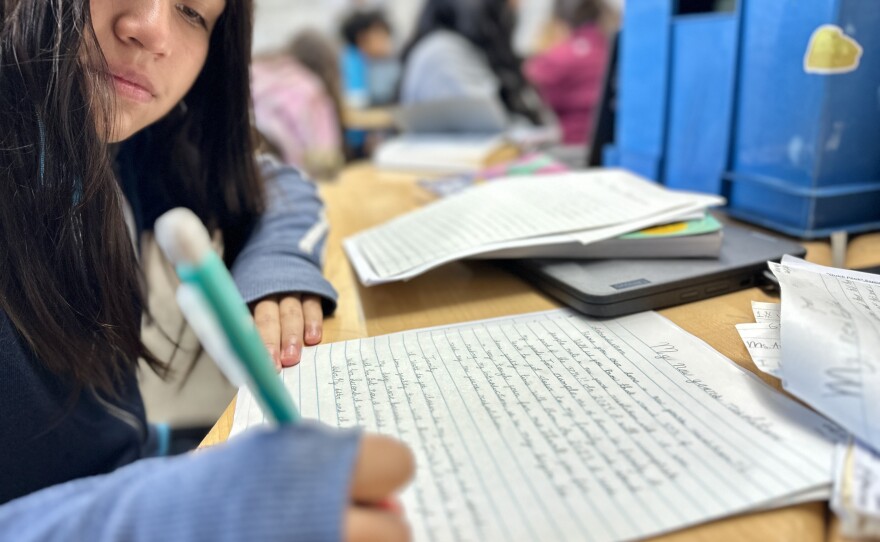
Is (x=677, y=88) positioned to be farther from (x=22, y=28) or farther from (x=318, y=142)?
(x=318, y=142)

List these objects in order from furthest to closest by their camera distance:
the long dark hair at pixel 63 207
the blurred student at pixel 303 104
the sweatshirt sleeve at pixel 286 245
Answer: the blurred student at pixel 303 104 < the sweatshirt sleeve at pixel 286 245 < the long dark hair at pixel 63 207

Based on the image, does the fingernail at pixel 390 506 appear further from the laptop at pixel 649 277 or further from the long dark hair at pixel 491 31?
the long dark hair at pixel 491 31

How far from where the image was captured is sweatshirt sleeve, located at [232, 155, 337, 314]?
52cm

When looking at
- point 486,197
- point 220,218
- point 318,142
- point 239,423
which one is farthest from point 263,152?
point 318,142

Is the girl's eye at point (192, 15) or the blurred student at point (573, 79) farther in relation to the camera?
the blurred student at point (573, 79)

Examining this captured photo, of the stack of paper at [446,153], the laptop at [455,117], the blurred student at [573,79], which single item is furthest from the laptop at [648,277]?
the blurred student at [573,79]

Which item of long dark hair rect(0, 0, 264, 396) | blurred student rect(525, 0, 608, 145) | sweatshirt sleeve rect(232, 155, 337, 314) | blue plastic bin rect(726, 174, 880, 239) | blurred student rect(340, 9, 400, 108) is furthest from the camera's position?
blurred student rect(340, 9, 400, 108)

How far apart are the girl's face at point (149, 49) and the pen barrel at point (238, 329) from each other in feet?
1.12

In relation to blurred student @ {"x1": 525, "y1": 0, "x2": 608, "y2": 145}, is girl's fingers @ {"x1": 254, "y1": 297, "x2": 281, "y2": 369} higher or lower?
lower

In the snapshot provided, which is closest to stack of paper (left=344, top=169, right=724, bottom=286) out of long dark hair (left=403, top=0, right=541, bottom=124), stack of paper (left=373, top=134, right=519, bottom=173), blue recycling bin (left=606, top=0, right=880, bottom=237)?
blue recycling bin (left=606, top=0, right=880, bottom=237)

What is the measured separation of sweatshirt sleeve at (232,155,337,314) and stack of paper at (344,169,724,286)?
0.13ft

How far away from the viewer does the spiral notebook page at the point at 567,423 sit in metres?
0.27

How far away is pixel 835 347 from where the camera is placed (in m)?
0.34

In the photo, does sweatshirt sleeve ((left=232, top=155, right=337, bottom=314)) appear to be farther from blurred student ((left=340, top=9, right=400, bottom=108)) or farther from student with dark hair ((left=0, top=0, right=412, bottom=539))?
blurred student ((left=340, top=9, right=400, bottom=108))
